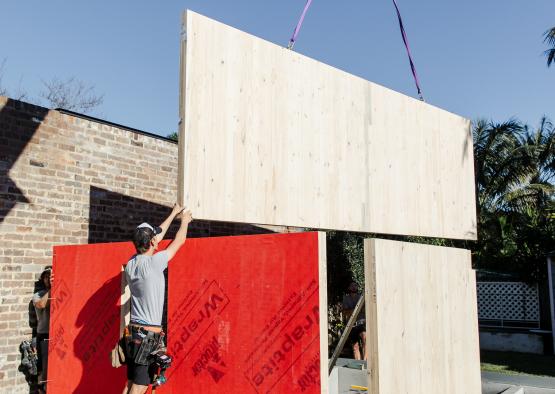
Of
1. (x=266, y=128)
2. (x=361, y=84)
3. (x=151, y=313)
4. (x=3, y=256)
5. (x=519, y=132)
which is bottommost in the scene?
(x=151, y=313)

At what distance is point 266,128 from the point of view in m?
4.64

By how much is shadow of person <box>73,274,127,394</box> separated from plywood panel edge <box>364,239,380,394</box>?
238 centimetres

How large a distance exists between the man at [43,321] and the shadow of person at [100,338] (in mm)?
564

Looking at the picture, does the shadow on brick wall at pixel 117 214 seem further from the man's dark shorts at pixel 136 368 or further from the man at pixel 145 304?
the man's dark shorts at pixel 136 368

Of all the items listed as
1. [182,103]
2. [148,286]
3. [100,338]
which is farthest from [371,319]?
[100,338]

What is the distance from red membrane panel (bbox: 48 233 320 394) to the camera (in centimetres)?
401

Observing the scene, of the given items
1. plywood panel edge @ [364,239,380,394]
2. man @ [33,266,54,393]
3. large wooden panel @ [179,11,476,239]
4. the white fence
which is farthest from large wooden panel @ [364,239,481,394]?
the white fence

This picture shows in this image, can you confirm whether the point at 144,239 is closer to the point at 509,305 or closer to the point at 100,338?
the point at 100,338

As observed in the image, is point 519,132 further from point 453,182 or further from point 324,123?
point 324,123

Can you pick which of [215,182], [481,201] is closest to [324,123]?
[215,182]

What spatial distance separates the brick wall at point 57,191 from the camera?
20.0 feet

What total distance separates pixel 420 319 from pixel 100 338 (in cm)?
308

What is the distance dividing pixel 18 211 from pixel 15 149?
693 mm

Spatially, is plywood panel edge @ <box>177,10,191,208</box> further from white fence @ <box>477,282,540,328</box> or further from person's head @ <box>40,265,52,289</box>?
white fence @ <box>477,282,540,328</box>
